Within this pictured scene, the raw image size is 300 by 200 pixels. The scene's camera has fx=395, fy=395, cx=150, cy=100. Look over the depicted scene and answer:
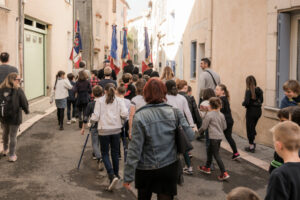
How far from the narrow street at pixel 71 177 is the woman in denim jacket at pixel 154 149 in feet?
5.84

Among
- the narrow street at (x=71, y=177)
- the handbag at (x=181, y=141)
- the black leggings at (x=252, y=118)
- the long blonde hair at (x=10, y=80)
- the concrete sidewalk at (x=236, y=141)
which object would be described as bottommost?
the narrow street at (x=71, y=177)

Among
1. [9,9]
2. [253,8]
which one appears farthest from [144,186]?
[9,9]

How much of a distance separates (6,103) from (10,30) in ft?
15.9

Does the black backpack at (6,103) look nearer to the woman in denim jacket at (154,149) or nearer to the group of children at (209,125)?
the group of children at (209,125)

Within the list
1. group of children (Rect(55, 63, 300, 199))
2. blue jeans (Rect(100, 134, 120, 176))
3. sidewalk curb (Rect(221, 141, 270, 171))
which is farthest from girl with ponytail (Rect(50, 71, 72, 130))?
blue jeans (Rect(100, 134, 120, 176))

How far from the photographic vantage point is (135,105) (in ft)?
22.1

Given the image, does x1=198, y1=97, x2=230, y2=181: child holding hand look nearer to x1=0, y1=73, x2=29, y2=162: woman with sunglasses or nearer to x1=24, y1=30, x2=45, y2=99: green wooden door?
x1=0, y1=73, x2=29, y2=162: woman with sunglasses

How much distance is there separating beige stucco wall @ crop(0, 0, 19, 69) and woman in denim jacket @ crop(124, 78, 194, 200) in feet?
25.5

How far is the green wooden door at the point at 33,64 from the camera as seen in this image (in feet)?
44.4

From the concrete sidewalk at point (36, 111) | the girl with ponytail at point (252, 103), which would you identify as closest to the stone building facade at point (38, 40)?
the concrete sidewalk at point (36, 111)

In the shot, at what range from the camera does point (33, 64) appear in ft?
47.1

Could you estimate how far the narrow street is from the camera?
18.6 feet

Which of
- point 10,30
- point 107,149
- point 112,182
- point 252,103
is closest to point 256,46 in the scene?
point 252,103

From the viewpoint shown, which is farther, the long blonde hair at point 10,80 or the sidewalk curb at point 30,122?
the sidewalk curb at point 30,122
